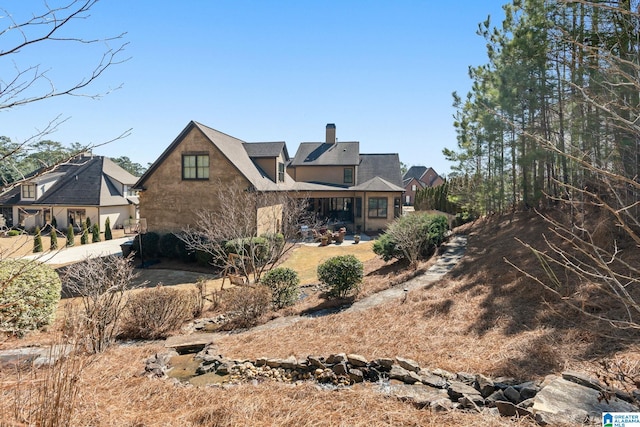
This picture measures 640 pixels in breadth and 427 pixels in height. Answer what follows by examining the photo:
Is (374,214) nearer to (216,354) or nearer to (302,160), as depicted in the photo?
(302,160)

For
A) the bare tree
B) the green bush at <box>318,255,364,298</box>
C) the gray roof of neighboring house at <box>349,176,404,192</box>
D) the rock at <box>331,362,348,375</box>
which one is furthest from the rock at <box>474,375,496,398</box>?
the gray roof of neighboring house at <box>349,176,404,192</box>

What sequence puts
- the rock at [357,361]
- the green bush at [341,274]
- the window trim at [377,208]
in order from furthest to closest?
the window trim at [377,208], the green bush at [341,274], the rock at [357,361]

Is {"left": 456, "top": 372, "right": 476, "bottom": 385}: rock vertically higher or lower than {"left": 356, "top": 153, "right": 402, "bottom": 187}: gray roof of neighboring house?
lower

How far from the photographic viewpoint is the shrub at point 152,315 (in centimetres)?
915

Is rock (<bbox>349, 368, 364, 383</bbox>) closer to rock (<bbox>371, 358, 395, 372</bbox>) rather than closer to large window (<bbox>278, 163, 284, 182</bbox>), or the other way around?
rock (<bbox>371, 358, 395, 372</bbox>)

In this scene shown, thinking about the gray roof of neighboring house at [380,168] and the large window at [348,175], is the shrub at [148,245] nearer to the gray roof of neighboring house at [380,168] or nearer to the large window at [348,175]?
the large window at [348,175]

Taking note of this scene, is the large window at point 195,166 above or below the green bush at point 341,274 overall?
above

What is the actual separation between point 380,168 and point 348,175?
4.02 metres

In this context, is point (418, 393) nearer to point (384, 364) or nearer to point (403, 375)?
point (403, 375)

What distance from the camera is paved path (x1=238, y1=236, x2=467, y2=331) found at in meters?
10.1

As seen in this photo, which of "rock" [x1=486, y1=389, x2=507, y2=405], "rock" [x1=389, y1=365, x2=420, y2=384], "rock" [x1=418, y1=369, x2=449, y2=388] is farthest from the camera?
"rock" [x1=389, y1=365, x2=420, y2=384]

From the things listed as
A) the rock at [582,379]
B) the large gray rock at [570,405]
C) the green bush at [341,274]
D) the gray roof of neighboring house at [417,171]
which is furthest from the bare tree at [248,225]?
the gray roof of neighboring house at [417,171]

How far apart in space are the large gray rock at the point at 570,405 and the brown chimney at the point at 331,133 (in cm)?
3162

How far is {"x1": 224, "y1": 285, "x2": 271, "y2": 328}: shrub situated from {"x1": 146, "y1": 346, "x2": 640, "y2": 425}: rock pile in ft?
8.32
